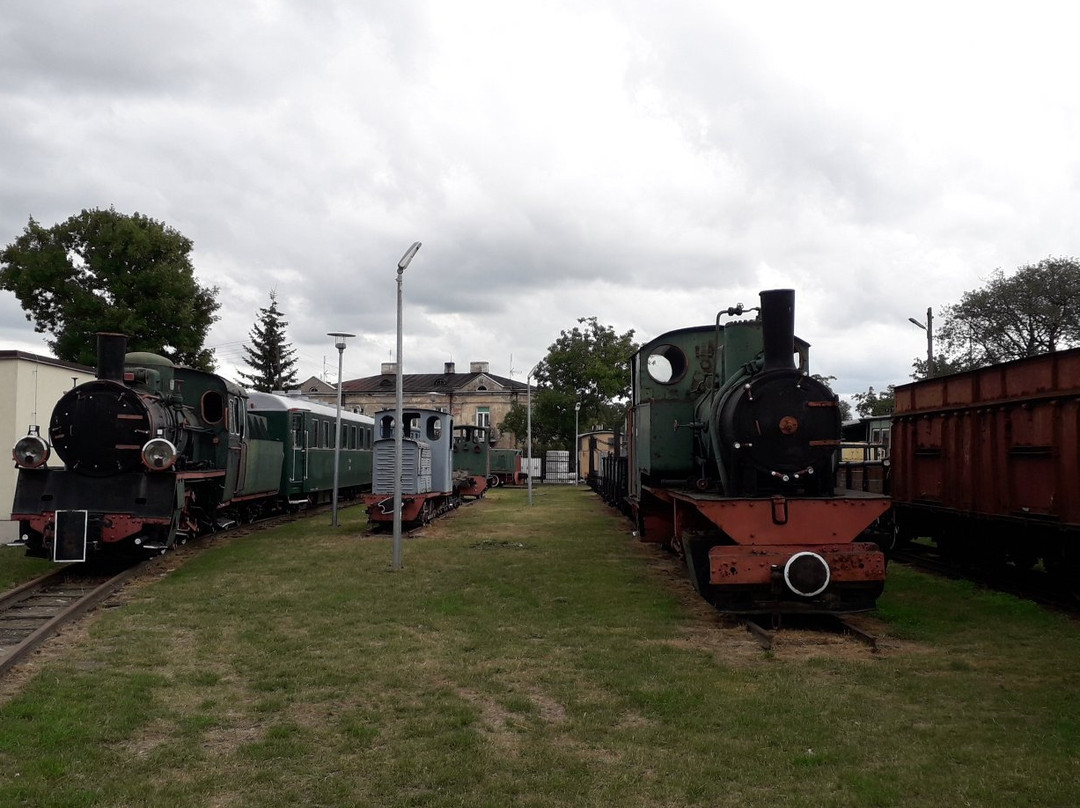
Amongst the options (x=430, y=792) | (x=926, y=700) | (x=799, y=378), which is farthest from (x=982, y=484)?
(x=430, y=792)

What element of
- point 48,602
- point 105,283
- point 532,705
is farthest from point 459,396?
point 532,705

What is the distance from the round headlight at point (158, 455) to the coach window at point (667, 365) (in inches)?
261

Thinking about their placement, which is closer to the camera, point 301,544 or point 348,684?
point 348,684

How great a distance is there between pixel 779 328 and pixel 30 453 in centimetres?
975

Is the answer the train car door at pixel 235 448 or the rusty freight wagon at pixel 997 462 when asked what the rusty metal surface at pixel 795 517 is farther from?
the train car door at pixel 235 448

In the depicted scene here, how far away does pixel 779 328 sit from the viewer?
8.57 m

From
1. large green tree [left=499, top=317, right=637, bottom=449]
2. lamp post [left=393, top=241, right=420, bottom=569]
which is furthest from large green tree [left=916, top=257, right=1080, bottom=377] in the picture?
lamp post [left=393, top=241, right=420, bottom=569]

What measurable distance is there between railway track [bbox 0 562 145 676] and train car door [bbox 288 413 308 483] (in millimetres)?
9547

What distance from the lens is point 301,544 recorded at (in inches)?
617

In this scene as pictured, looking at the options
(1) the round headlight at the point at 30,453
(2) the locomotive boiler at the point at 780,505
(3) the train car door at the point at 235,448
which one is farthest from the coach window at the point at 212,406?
(2) the locomotive boiler at the point at 780,505

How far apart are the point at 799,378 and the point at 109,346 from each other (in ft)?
31.8

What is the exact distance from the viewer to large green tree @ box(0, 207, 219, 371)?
31016mm

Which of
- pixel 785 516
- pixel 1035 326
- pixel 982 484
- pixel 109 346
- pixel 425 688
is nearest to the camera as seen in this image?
pixel 425 688

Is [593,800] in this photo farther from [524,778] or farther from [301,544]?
[301,544]
